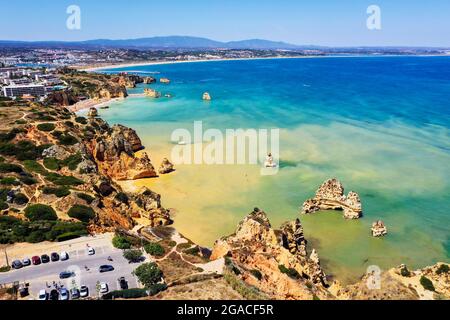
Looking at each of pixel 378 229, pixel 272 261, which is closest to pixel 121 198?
pixel 272 261

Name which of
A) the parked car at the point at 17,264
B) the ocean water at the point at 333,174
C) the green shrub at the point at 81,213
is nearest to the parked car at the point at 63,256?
the parked car at the point at 17,264

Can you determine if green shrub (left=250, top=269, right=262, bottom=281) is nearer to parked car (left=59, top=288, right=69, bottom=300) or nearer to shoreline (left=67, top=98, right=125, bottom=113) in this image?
parked car (left=59, top=288, right=69, bottom=300)

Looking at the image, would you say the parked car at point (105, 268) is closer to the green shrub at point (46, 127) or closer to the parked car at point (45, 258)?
the parked car at point (45, 258)

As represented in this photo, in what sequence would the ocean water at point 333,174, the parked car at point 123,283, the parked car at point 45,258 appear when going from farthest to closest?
the ocean water at point 333,174, the parked car at point 45,258, the parked car at point 123,283

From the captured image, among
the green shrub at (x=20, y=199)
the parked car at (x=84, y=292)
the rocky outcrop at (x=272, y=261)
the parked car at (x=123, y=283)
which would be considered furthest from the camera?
the green shrub at (x=20, y=199)

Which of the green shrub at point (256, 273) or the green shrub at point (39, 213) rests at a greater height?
the green shrub at point (39, 213)

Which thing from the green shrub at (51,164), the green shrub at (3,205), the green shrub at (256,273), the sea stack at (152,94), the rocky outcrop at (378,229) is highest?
the sea stack at (152,94)
